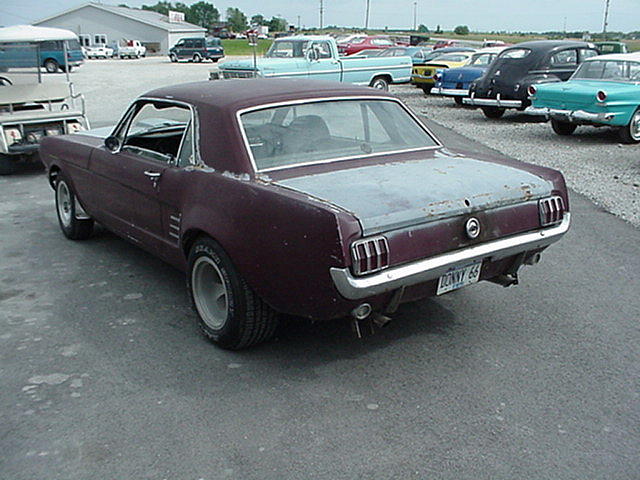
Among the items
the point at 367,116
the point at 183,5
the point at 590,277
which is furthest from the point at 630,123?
the point at 183,5

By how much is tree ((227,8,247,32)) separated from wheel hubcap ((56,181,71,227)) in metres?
112

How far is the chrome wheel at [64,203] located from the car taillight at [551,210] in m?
4.39

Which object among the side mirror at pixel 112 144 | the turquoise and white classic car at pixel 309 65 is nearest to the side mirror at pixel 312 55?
the turquoise and white classic car at pixel 309 65

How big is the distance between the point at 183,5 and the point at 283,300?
516 feet

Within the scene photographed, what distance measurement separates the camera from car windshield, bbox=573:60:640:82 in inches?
490

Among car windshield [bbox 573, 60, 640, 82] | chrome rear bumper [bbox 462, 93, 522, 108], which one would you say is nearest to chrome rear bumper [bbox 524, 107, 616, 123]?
car windshield [bbox 573, 60, 640, 82]

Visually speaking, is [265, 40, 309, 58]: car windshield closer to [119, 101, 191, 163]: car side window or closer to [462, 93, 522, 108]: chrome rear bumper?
[462, 93, 522, 108]: chrome rear bumper

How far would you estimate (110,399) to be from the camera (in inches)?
143

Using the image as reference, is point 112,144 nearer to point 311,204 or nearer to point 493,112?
point 311,204

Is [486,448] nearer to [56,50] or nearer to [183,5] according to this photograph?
[56,50]

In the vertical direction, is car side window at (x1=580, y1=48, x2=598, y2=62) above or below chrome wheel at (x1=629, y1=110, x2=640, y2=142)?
above

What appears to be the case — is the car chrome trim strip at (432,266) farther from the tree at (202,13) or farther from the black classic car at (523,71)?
the tree at (202,13)

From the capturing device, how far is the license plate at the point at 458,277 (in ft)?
12.5

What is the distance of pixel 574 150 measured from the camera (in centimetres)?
1184
